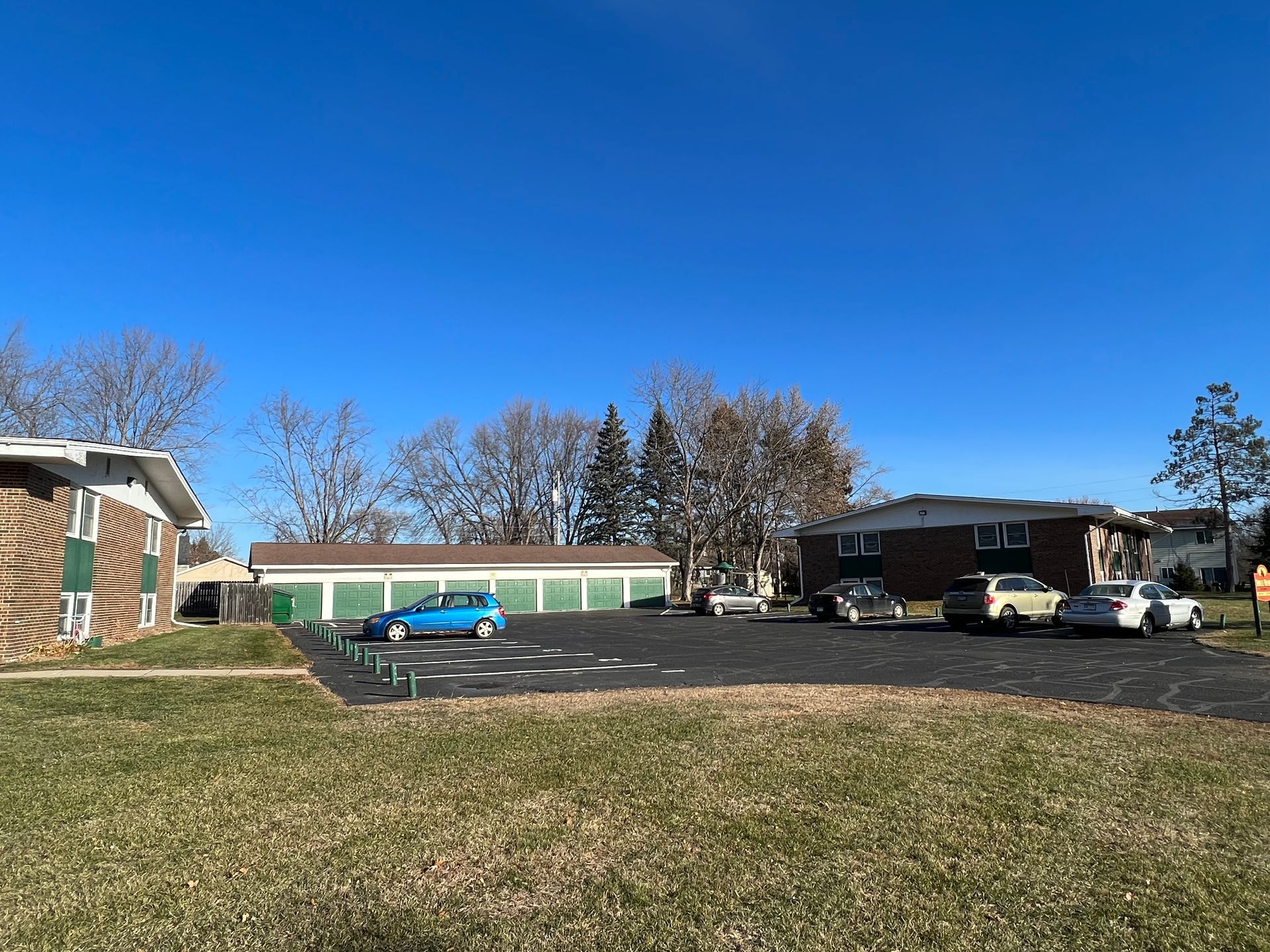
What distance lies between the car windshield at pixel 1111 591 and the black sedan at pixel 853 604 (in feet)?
29.5

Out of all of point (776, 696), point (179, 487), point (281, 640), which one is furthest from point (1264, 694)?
point (179, 487)

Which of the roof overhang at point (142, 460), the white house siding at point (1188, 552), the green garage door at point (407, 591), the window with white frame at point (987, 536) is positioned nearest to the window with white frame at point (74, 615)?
the roof overhang at point (142, 460)

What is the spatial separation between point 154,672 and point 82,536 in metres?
6.84

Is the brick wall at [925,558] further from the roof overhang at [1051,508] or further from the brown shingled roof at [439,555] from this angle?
the brown shingled roof at [439,555]

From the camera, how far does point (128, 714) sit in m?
9.20

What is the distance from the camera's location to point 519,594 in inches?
1609

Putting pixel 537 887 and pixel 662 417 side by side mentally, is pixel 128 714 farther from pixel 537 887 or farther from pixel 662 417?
pixel 662 417

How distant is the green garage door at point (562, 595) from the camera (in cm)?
4188

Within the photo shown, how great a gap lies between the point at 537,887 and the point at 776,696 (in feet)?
21.0

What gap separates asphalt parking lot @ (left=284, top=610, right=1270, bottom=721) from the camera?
434 inches

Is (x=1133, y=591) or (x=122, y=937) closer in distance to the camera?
(x=122, y=937)

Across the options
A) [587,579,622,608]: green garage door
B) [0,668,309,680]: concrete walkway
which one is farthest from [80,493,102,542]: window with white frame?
[587,579,622,608]: green garage door

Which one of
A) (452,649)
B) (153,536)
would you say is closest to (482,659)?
(452,649)

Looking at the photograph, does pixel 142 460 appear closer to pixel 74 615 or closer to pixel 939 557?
pixel 74 615
